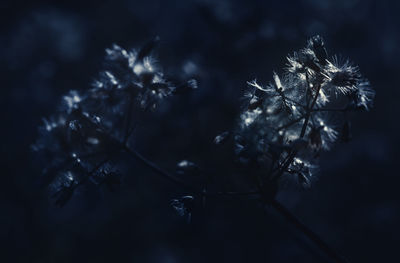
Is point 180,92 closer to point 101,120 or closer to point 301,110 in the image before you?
point 101,120

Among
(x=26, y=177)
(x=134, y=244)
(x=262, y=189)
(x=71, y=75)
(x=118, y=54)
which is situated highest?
(x=71, y=75)

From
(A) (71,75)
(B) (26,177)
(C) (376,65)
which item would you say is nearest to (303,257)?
(C) (376,65)

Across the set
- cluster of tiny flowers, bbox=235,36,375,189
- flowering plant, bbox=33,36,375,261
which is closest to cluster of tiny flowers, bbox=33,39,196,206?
flowering plant, bbox=33,36,375,261

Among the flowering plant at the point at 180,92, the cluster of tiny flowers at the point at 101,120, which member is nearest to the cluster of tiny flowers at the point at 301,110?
the flowering plant at the point at 180,92

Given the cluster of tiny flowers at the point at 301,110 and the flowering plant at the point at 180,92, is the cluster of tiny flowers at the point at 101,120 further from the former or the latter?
A: the cluster of tiny flowers at the point at 301,110

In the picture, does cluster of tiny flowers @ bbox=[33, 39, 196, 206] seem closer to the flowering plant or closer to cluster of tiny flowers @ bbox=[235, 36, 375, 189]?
the flowering plant

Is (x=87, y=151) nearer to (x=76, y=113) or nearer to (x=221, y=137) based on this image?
(x=76, y=113)
